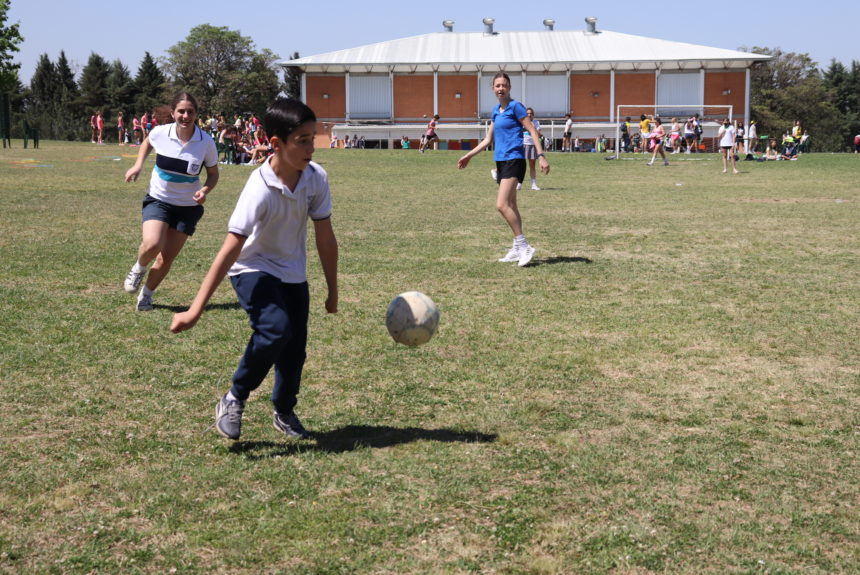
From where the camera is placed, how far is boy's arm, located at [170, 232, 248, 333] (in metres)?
4.66

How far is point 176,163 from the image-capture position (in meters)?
8.70

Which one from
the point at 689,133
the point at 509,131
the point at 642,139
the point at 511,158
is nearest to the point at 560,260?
the point at 511,158

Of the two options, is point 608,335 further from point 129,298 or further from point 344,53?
point 344,53

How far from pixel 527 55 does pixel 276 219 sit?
68.5 meters

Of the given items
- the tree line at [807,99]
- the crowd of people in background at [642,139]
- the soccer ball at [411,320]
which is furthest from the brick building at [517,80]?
the soccer ball at [411,320]

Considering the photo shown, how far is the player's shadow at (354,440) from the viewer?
16.8 feet

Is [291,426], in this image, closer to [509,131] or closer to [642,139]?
[509,131]

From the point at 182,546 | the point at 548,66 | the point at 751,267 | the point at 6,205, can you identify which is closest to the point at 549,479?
the point at 182,546

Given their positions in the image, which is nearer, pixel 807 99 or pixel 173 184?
pixel 173 184

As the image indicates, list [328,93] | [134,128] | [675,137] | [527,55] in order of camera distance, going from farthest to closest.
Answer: [328,93] < [527,55] < [134,128] < [675,137]

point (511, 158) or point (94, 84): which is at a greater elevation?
point (94, 84)

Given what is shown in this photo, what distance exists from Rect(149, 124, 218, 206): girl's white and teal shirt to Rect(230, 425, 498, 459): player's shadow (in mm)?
4130

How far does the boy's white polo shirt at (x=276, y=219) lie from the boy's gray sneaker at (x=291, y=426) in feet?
2.68

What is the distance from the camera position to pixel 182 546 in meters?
3.91
